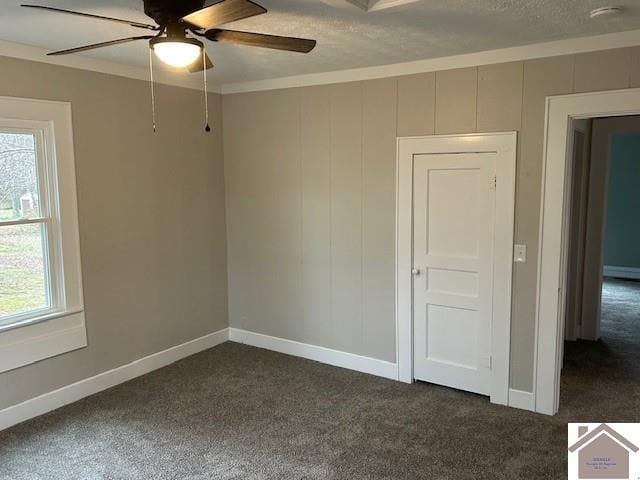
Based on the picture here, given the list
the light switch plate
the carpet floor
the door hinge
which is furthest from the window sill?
the light switch plate

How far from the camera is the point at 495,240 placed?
3568 mm

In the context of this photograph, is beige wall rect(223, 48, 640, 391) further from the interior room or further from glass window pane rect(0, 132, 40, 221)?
glass window pane rect(0, 132, 40, 221)

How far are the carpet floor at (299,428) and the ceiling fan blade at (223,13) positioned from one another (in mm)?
2296

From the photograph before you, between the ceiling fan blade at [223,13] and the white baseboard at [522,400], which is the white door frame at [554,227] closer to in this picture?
the white baseboard at [522,400]

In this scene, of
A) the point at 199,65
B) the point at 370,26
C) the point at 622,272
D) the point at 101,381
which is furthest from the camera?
the point at 622,272

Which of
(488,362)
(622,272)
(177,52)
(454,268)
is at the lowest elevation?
(622,272)

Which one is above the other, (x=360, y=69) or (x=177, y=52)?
(x=360, y=69)

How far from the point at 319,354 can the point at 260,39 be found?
9.74ft

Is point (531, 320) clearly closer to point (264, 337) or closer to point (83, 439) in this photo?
point (264, 337)

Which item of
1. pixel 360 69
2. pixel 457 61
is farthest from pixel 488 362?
pixel 360 69

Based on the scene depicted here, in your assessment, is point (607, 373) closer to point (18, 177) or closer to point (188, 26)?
point (188, 26)

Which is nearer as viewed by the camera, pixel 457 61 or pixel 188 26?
pixel 188 26

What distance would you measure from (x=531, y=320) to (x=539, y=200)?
0.81 m

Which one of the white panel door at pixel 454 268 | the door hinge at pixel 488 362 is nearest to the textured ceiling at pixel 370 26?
the white panel door at pixel 454 268
